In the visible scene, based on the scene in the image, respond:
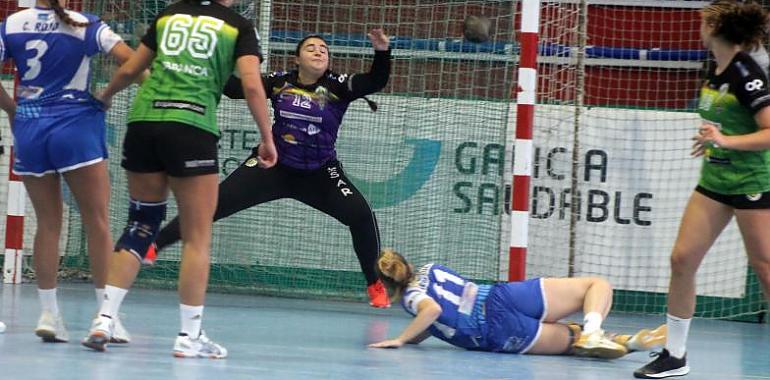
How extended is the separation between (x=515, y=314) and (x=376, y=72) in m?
1.90

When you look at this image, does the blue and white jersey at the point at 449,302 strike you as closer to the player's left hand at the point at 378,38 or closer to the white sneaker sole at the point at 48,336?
the player's left hand at the point at 378,38

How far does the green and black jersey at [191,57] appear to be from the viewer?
5.63 meters

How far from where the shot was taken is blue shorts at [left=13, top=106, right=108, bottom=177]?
589 cm

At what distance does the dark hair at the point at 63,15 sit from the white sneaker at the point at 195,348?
156 cm

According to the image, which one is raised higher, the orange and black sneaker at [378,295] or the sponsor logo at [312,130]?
the sponsor logo at [312,130]

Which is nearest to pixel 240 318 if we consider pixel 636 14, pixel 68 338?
pixel 68 338

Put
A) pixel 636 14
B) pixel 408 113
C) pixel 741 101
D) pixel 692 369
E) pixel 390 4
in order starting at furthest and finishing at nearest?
Result: pixel 636 14, pixel 390 4, pixel 408 113, pixel 692 369, pixel 741 101

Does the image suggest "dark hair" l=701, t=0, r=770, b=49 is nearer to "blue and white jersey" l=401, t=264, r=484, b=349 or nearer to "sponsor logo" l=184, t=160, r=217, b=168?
"blue and white jersey" l=401, t=264, r=484, b=349

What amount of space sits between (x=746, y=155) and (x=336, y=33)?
15.3ft

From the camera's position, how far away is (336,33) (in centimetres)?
964

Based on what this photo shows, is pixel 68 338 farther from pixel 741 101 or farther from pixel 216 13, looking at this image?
pixel 741 101

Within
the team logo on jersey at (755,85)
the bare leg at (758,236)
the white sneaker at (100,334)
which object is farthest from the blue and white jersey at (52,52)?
the bare leg at (758,236)

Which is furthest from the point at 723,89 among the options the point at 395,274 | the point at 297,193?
the point at 297,193

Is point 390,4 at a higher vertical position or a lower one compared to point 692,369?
higher
